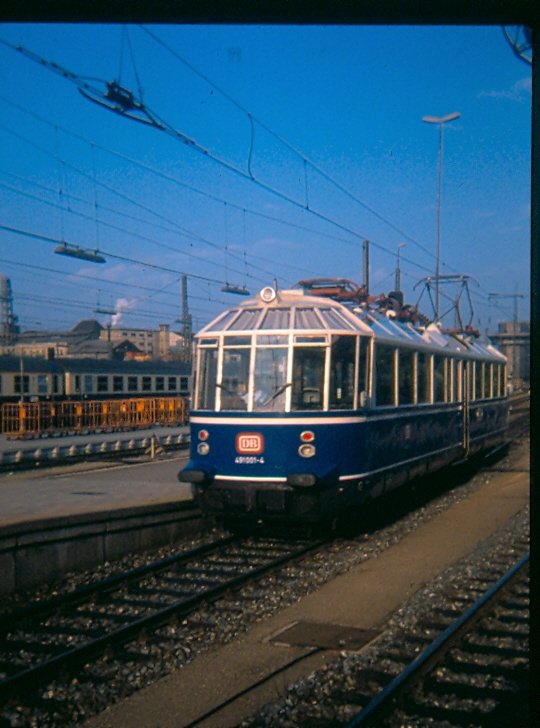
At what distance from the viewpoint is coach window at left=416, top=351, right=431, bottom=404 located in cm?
1227

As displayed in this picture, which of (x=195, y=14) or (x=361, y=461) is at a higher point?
(x=195, y=14)

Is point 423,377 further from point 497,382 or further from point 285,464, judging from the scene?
point 497,382

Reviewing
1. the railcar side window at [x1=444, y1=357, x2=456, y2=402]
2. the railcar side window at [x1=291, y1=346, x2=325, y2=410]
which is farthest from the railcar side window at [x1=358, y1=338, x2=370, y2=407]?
the railcar side window at [x1=444, y1=357, x2=456, y2=402]

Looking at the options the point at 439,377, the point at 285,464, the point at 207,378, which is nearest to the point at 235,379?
the point at 207,378

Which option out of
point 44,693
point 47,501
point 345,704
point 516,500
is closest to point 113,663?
point 44,693

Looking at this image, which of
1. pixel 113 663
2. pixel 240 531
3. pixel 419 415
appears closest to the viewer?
pixel 113 663

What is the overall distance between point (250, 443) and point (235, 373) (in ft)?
3.24

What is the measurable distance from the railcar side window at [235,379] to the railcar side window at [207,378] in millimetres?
164

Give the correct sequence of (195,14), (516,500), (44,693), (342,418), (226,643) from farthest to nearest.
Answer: (516,500), (342,418), (226,643), (44,693), (195,14)

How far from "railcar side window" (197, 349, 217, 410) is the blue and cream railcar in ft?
0.05

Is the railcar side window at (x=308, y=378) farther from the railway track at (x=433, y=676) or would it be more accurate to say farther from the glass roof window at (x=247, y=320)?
the railway track at (x=433, y=676)

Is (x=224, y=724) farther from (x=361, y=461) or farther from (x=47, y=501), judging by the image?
(x=47, y=501)

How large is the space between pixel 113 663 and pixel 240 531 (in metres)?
5.06

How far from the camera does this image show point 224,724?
15.7 ft
